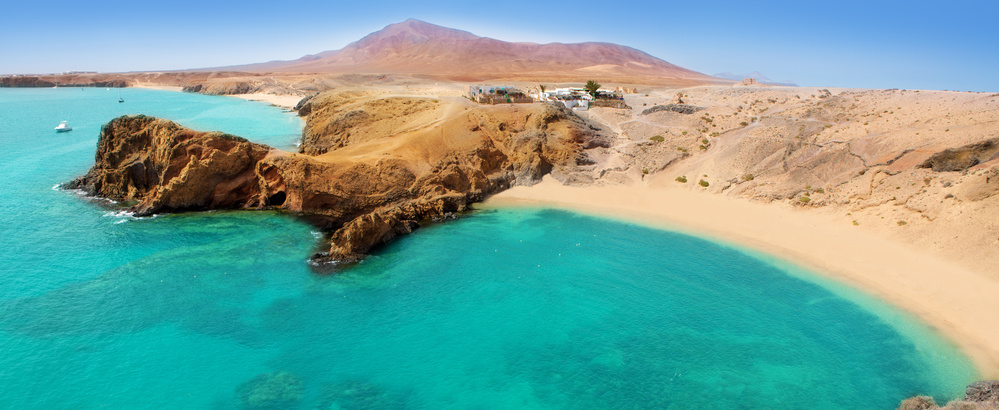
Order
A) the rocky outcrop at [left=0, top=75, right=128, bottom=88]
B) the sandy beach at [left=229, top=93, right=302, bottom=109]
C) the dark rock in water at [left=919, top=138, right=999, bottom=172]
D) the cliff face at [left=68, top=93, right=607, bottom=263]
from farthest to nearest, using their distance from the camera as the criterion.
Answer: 1. the rocky outcrop at [left=0, top=75, right=128, bottom=88]
2. the sandy beach at [left=229, top=93, right=302, bottom=109]
3. the dark rock in water at [left=919, top=138, right=999, bottom=172]
4. the cliff face at [left=68, top=93, right=607, bottom=263]

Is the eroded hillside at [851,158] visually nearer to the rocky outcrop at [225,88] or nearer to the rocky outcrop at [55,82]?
the rocky outcrop at [225,88]

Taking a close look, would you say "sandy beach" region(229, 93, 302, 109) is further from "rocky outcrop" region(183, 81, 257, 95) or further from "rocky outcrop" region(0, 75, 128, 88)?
"rocky outcrop" region(0, 75, 128, 88)

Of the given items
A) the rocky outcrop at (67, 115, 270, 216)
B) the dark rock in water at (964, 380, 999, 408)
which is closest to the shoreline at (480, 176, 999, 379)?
the dark rock in water at (964, 380, 999, 408)

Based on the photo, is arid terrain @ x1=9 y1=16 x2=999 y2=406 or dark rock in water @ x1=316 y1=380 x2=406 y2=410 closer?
dark rock in water @ x1=316 y1=380 x2=406 y2=410

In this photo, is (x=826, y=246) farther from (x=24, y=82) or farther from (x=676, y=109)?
(x=24, y=82)

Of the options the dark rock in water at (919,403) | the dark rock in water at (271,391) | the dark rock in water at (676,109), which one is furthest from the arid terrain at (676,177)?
the dark rock in water at (271,391)

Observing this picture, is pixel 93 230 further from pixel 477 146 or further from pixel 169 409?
pixel 477 146
